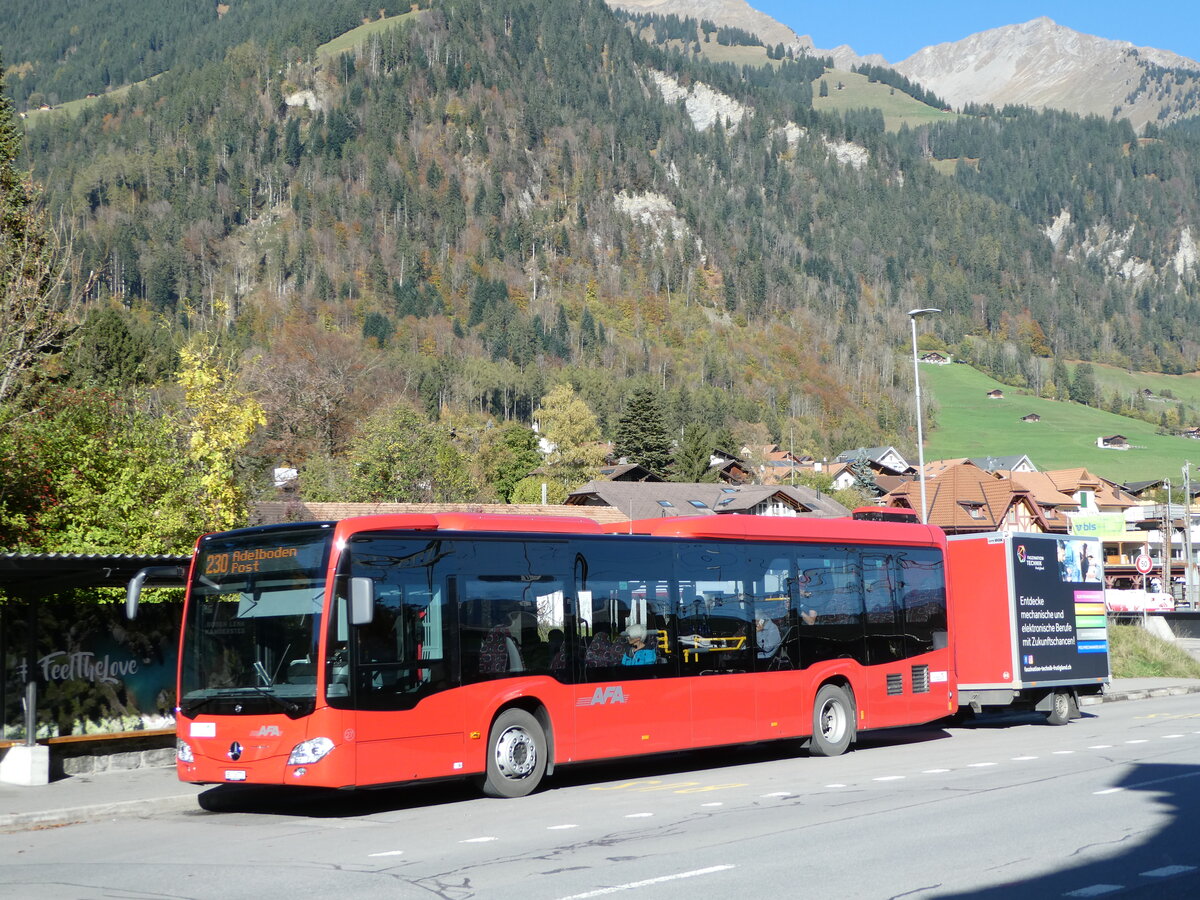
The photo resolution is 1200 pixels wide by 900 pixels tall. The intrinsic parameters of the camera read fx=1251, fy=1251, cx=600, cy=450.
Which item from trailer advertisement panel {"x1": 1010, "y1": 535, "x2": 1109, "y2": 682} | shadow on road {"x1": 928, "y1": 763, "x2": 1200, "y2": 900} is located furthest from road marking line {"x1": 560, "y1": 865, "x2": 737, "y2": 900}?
trailer advertisement panel {"x1": 1010, "y1": 535, "x2": 1109, "y2": 682}

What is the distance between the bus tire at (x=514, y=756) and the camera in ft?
43.5

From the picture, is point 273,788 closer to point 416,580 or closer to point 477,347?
point 416,580

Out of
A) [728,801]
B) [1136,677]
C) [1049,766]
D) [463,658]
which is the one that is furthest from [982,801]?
[1136,677]

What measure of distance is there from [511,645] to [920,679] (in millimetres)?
7915

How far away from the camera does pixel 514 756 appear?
44.1 ft

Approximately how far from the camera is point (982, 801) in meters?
12.5

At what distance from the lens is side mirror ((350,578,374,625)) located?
11609 mm

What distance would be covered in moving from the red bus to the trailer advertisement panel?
413 centimetres

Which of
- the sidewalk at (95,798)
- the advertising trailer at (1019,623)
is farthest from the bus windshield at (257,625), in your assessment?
the advertising trailer at (1019,623)

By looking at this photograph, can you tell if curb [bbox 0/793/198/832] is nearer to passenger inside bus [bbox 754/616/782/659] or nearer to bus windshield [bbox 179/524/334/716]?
bus windshield [bbox 179/524/334/716]

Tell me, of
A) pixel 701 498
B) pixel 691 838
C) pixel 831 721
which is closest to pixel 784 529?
pixel 831 721

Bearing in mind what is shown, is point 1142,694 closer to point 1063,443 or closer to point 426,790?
point 426,790

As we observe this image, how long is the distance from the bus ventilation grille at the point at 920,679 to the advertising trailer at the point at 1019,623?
5.18 feet

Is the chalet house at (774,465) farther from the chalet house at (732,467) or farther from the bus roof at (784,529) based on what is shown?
the bus roof at (784,529)
